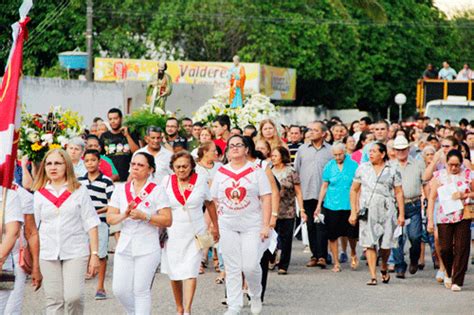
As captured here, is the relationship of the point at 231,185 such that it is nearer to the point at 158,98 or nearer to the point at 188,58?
the point at 158,98

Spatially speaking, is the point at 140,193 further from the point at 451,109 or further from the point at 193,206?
the point at 451,109

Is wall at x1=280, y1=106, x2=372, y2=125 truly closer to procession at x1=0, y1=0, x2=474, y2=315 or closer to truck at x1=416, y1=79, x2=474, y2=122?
truck at x1=416, y1=79, x2=474, y2=122

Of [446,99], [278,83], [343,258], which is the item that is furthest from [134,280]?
[278,83]

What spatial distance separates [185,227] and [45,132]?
4186mm

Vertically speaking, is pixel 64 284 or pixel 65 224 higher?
pixel 65 224

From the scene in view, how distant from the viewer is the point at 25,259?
9211 millimetres

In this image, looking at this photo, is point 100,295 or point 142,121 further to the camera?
point 142,121

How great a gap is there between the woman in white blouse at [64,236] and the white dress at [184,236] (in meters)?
1.67

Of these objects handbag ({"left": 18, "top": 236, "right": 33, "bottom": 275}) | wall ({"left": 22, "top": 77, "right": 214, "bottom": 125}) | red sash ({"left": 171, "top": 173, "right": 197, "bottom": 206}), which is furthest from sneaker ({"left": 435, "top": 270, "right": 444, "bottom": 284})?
wall ({"left": 22, "top": 77, "right": 214, "bottom": 125})

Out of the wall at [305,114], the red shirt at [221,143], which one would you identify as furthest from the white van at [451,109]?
the red shirt at [221,143]

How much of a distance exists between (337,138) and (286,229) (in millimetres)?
4628

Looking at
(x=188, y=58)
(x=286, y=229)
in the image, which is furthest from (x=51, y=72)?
(x=286, y=229)

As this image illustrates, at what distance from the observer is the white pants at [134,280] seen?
10055 mm

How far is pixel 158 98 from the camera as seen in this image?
2298cm
